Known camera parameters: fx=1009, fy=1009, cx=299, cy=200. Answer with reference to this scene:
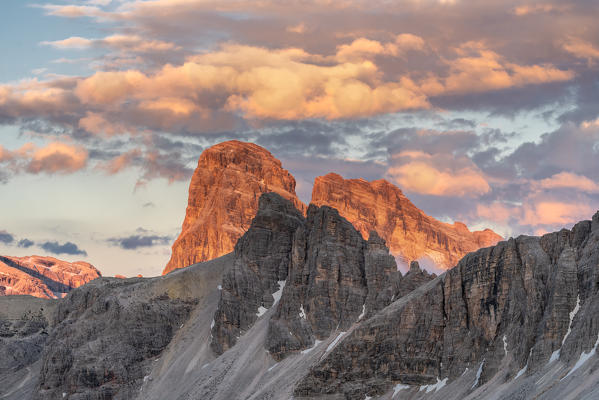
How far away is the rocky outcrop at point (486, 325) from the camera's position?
443 ft

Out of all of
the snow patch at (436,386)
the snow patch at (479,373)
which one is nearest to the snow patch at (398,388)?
the snow patch at (436,386)

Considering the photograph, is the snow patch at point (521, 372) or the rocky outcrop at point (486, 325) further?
the snow patch at point (521, 372)

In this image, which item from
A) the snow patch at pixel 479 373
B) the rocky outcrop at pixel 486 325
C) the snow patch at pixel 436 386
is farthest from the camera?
the snow patch at pixel 436 386

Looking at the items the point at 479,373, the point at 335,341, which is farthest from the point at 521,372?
the point at 335,341

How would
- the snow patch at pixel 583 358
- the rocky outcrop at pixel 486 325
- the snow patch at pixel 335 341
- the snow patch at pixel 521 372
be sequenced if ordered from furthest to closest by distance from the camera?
the snow patch at pixel 335 341 → the snow patch at pixel 521 372 → the rocky outcrop at pixel 486 325 → the snow patch at pixel 583 358

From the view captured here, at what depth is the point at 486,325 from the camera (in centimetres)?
15400

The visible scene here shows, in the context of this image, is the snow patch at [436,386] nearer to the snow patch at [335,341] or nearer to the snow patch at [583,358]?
the snow patch at [335,341]

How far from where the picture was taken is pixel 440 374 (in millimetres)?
157750

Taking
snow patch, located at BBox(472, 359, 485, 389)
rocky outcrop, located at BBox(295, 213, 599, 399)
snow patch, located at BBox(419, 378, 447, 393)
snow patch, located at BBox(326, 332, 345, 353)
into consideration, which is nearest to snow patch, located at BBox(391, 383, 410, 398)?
rocky outcrop, located at BBox(295, 213, 599, 399)

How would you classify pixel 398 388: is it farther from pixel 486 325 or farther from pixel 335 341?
pixel 335 341

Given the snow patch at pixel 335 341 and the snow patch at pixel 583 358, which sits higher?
the snow patch at pixel 583 358

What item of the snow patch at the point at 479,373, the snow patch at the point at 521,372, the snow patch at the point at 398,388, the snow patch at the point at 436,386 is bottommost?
the snow patch at the point at 398,388

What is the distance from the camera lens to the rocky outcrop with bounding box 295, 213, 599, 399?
134875 millimetres

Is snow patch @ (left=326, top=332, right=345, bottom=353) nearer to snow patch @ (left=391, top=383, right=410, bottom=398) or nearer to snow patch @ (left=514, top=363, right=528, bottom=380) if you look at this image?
snow patch @ (left=391, top=383, right=410, bottom=398)
